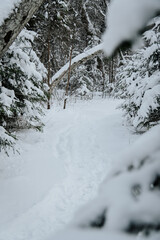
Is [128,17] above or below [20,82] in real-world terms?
below

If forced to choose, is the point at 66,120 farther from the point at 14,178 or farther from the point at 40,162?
the point at 14,178

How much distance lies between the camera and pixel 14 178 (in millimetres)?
3492

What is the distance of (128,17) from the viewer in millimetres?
765

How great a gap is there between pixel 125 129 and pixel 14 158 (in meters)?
4.17

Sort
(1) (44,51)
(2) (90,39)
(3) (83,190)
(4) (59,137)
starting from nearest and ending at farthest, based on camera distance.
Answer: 1. (3) (83,190)
2. (4) (59,137)
3. (1) (44,51)
4. (2) (90,39)

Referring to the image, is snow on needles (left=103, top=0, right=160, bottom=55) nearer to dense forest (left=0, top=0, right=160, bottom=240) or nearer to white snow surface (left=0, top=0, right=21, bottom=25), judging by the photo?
dense forest (left=0, top=0, right=160, bottom=240)

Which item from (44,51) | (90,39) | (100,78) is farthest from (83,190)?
(100,78)

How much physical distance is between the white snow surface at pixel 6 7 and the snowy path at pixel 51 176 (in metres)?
2.84

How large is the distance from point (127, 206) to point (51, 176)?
3455mm

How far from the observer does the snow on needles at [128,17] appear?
74cm

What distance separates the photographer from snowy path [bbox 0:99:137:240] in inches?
Answer: 105

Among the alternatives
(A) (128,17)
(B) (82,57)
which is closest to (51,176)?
(A) (128,17)

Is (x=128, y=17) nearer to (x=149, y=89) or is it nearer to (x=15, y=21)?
(x=15, y=21)

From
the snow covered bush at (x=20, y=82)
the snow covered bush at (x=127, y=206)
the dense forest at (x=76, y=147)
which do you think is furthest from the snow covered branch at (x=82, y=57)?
the snow covered bush at (x=127, y=206)
